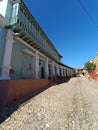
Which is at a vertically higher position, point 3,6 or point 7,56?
point 3,6

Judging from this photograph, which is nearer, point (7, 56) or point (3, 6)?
point (7, 56)

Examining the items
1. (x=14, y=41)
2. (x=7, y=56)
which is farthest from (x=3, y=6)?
(x=7, y=56)

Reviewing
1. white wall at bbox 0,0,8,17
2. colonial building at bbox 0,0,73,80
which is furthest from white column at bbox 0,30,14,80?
white wall at bbox 0,0,8,17

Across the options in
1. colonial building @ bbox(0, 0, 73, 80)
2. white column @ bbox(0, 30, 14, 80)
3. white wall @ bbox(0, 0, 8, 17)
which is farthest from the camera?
white wall @ bbox(0, 0, 8, 17)

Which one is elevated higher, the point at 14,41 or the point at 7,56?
the point at 14,41

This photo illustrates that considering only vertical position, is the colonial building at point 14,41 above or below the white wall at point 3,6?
below

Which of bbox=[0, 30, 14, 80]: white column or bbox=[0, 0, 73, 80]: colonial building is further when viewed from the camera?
bbox=[0, 0, 73, 80]: colonial building

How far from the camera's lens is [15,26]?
6656 mm

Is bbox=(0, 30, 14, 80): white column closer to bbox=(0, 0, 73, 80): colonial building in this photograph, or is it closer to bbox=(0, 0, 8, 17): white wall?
bbox=(0, 0, 73, 80): colonial building

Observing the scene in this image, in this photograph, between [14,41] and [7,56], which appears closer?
[7,56]

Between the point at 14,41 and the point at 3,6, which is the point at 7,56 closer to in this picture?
the point at 14,41

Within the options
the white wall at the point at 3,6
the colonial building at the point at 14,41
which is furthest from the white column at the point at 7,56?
the white wall at the point at 3,6

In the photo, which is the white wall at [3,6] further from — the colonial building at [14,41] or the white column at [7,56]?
the white column at [7,56]

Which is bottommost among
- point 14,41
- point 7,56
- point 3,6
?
point 7,56
